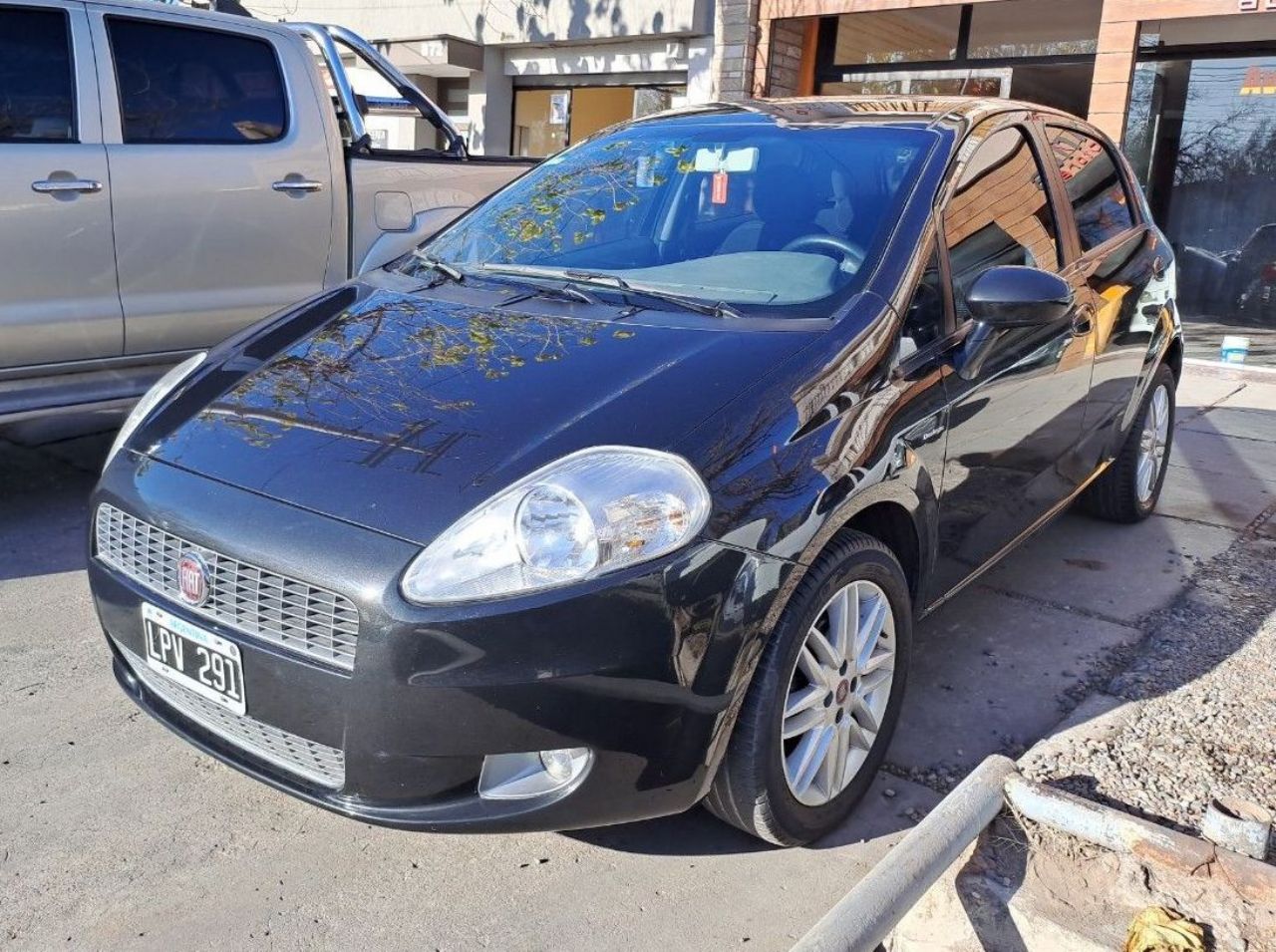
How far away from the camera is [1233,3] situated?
26.7ft

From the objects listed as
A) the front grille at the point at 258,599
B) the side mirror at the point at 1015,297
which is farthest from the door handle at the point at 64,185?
the side mirror at the point at 1015,297

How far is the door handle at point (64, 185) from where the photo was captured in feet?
14.0

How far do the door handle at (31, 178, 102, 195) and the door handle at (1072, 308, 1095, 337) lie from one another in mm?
3615

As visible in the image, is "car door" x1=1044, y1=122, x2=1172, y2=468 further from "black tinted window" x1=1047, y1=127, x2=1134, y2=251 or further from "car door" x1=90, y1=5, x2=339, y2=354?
"car door" x1=90, y1=5, x2=339, y2=354

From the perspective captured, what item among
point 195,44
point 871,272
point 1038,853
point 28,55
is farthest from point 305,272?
point 1038,853

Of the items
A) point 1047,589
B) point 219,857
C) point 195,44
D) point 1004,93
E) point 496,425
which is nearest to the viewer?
point 496,425

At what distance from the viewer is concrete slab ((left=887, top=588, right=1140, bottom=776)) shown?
312 cm

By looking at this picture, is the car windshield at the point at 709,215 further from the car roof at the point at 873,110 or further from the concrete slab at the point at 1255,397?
the concrete slab at the point at 1255,397

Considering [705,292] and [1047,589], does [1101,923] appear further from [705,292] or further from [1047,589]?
[1047,589]

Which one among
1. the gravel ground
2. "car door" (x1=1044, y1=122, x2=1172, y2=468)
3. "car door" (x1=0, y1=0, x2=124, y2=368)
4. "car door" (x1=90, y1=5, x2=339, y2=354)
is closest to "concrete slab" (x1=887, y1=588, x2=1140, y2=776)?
the gravel ground

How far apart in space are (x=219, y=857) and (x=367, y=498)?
0.94 m

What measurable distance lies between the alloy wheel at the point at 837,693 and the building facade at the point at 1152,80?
7272 mm

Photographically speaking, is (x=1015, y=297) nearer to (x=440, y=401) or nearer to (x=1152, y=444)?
(x=440, y=401)

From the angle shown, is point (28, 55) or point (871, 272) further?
point (28, 55)
